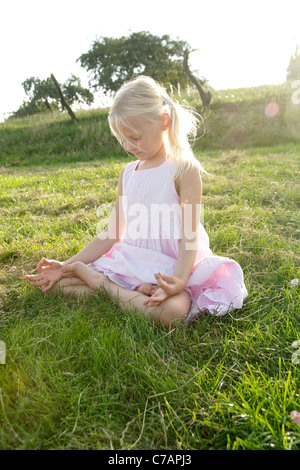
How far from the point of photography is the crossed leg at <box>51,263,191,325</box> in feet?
5.65

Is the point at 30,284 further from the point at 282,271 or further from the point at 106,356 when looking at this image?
the point at 282,271

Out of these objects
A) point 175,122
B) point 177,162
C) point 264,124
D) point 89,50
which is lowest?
point 264,124

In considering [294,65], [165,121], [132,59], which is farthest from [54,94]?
[165,121]

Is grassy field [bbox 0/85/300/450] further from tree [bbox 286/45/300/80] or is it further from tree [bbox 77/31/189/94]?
tree [bbox 77/31/189/94]

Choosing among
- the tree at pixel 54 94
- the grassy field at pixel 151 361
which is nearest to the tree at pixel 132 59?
the tree at pixel 54 94

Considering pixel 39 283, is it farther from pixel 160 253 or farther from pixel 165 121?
pixel 165 121

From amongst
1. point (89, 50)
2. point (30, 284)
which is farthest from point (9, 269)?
point (89, 50)

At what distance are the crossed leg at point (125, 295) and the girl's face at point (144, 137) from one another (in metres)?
0.75

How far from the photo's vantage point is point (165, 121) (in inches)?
77.0

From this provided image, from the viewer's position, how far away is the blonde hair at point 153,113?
1.85m

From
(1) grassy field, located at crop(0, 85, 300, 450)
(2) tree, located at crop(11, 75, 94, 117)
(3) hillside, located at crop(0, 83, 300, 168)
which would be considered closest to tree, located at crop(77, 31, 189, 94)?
(2) tree, located at crop(11, 75, 94, 117)

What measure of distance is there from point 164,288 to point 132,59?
27.8 m

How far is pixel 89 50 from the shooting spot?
27.9 metres

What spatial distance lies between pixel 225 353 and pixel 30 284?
119 cm
